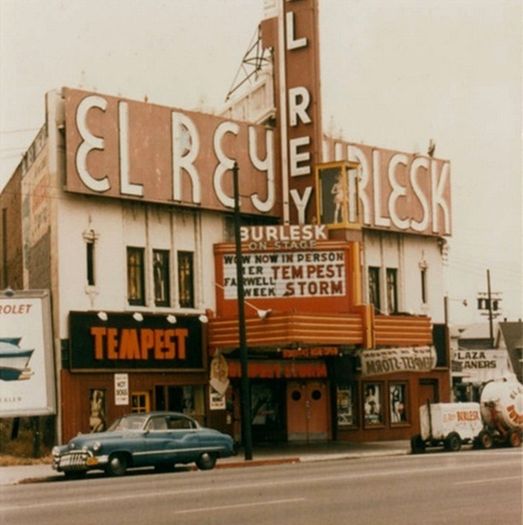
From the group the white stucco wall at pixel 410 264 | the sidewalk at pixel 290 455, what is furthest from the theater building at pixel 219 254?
the sidewalk at pixel 290 455

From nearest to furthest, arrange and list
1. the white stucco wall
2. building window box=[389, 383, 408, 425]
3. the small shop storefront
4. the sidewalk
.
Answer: the sidewalk
the small shop storefront
the white stucco wall
building window box=[389, 383, 408, 425]

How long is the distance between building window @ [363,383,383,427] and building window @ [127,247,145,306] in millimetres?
10208

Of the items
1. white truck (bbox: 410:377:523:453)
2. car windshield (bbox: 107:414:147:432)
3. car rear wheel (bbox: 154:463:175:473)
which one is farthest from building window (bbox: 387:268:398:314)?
car windshield (bbox: 107:414:147:432)

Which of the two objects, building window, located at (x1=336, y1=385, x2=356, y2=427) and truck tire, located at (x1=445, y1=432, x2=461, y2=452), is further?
building window, located at (x1=336, y1=385, x2=356, y2=427)

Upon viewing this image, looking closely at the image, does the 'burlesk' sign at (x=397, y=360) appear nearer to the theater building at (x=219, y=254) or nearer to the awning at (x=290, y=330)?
the theater building at (x=219, y=254)

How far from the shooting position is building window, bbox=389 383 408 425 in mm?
45281

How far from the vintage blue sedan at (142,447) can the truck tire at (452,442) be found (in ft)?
29.6

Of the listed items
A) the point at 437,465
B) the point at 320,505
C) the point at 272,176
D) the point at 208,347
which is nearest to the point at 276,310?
the point at 208,347

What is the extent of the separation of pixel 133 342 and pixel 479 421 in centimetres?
1086

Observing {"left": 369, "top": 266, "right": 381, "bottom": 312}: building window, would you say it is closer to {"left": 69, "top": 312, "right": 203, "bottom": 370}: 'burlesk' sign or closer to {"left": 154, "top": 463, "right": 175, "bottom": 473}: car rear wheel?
{"left": 69, "top": 312, "right": 203, "bottom": 370}: 'burlesk' sign

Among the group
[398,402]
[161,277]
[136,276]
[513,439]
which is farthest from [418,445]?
[136,276]

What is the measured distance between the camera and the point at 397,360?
133ft

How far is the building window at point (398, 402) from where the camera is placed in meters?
45.3

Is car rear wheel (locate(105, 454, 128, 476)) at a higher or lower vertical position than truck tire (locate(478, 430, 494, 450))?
higher
